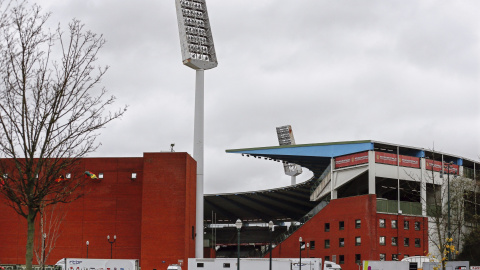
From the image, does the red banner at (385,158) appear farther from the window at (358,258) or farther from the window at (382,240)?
the window at (358,258)

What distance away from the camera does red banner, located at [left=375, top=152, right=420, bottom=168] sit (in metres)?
77.6

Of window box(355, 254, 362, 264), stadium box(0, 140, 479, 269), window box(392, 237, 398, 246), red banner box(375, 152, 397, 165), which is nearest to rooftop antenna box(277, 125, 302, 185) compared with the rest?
stadium box(0, 140, 479, 269)

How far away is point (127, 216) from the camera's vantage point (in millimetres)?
72438

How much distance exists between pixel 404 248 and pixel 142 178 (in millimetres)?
30574

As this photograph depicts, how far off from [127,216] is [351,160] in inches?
1035

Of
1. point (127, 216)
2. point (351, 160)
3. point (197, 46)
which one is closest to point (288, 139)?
point (197, 46)

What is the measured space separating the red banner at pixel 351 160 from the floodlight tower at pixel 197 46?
16.4 m

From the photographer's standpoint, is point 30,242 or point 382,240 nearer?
point 30,242

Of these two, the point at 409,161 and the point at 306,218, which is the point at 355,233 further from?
the point at 409,161

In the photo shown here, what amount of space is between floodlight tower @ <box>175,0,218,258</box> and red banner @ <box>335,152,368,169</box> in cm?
1644

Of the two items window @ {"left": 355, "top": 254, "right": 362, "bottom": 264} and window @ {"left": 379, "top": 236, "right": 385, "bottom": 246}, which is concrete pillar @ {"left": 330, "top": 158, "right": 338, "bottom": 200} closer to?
window @ {"left": 379, "top": 236, "right": 385, "bottom": 246}

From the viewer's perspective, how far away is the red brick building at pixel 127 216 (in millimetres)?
70688

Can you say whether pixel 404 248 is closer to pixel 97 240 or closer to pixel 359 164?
pixel 359 164

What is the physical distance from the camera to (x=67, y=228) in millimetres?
71500
